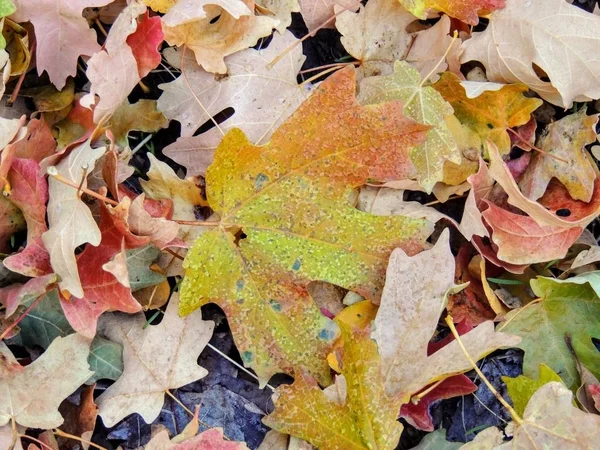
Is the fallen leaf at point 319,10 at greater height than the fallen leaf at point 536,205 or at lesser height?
greater

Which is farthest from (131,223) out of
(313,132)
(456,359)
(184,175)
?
(456,359)

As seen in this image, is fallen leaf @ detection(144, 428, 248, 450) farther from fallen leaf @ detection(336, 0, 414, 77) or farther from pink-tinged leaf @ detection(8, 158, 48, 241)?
fallen leaf @ detection(336, 0, 414, 77)

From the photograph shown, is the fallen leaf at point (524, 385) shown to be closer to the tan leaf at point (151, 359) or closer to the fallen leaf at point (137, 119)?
the tan leaf at point (151, 359)

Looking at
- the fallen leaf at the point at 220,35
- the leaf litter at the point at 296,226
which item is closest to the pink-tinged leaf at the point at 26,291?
the leaf litter at the point at 296,226

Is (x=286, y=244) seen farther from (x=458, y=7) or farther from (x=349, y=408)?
(x=458, y=7)

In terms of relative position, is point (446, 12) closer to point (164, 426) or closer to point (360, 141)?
point (360, 141)

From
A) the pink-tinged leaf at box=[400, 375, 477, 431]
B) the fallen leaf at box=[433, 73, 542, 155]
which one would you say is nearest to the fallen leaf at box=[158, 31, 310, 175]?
the fallen leaf at box=[433, 73, 542, 155]
